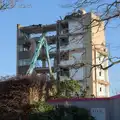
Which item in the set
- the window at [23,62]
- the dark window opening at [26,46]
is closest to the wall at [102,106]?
the window at [23,62]

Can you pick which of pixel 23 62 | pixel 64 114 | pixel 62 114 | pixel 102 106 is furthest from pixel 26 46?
pixel 64 114

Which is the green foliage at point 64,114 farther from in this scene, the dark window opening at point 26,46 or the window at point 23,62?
the dark window opening at point 26,46

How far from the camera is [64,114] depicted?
2380 centimetres

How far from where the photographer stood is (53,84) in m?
30.4

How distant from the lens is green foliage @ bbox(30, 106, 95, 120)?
23625mm

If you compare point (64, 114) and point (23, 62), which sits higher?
point (23, 62)

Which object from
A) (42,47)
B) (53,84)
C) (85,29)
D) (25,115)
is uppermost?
(42,47)

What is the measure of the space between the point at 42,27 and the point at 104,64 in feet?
216

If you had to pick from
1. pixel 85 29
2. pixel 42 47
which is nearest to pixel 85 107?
pixel 85 29

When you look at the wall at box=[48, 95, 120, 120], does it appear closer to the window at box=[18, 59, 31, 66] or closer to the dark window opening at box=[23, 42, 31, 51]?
the window at box=[18, 59, 31, 66]

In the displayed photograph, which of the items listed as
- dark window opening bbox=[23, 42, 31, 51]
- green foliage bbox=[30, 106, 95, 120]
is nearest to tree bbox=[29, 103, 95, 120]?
green foliage bbox=[30, 106, 95, 120]

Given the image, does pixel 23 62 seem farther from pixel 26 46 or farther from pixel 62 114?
pixel 62 114

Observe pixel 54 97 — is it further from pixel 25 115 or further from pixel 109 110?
pixel 109 110

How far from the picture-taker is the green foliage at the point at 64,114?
2362 cm
